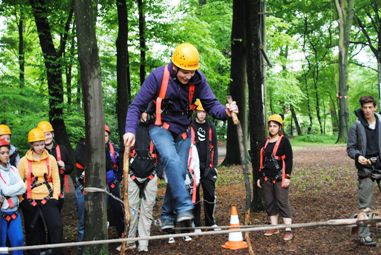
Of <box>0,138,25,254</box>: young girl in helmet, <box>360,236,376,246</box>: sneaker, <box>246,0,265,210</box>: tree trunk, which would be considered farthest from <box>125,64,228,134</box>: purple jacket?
<box>246,0,265,210</box>: tree trunk

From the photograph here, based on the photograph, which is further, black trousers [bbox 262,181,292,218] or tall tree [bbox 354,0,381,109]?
tall tree [bbox 354,0,381,109]

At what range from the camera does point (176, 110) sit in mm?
4957

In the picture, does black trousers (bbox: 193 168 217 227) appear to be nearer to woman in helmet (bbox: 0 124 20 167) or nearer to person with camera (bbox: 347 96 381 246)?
person with camera (bbox: 347 96 381 246)

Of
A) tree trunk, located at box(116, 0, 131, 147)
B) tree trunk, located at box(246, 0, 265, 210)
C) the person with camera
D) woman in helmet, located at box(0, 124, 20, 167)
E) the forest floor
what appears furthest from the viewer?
tree trunk, located at box(116, 0, 131, 147)

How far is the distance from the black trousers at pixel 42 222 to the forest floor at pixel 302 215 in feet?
3.97

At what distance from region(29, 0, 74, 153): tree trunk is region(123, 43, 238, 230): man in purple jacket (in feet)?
28.1

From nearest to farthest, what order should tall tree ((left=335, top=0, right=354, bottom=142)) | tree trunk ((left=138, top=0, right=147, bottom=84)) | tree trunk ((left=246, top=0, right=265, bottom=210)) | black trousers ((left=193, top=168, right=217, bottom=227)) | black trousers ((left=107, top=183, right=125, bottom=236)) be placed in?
black trousers ((left=107, top=183, right=125, bottom=236)) < black trousers ((left=193, top=168, right=217, bottom=227)) < tree trunk ((left=246, top=0, right=265, bottom=210)) < tree trunk ((left=138, top=0, right=147, bottom=84)) < tall tree ((left=335, top=0, right=354, bottom=142))

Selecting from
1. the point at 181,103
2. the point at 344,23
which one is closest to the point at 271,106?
the point at 344,23

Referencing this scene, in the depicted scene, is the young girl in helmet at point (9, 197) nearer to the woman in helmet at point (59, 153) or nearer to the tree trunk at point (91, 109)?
the woman in helmet at point (59, 153)

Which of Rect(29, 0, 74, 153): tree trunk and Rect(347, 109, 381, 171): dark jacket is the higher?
Rect(29, 0, 74, 153): tree trunk

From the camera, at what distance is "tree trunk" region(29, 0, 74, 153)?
13094 mm

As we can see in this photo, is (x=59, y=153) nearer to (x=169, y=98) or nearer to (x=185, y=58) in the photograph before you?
(x=169, y=98)

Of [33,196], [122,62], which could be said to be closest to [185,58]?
[33,196]

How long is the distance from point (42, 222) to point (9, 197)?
0.64m
